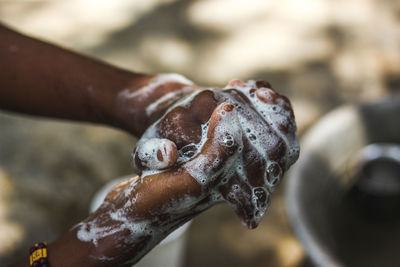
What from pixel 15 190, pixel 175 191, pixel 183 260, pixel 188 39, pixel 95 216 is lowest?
pixel 183 260

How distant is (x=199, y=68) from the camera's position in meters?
2.35

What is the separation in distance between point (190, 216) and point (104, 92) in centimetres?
34

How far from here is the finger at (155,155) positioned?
0.74 metres

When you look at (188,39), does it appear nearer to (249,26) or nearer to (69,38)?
(249,26)

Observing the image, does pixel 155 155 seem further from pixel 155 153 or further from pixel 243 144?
pixel 243 144

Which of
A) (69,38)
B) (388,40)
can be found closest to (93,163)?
(69,38)

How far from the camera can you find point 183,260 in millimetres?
1684

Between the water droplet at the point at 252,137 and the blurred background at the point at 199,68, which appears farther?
the blurred background at the point at 199,68

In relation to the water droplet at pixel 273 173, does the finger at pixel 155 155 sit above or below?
above

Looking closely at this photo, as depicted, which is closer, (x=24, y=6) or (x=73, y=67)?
(x=73, y=67)

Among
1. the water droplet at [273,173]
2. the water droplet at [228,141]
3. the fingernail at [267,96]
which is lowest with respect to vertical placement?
the water droplet at [273,173]

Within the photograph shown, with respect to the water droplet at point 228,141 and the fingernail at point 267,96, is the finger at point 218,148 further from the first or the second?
the fingernail at point 267,96

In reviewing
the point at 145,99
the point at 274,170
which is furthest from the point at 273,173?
the point at 145,99

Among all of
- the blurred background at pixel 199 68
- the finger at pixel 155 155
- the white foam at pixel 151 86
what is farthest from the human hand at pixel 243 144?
the blurred background at pixel 199 68
